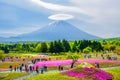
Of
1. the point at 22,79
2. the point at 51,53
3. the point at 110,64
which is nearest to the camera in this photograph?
the point at 22,79

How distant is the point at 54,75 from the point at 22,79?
6.39 m

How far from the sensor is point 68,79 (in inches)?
2098

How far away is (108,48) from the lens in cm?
16775

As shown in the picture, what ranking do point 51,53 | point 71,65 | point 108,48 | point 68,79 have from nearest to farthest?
1. point 68,79
2. point 71,65
3. point 51,53
4. point 108,48

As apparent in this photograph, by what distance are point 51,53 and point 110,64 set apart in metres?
75.0

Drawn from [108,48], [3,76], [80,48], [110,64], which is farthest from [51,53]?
[3,76]

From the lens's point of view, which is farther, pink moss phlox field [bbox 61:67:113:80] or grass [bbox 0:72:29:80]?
grass [bbox 0:72:29:80]

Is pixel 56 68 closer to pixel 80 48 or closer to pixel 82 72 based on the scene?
pixel 82 72

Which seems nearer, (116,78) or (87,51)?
(116,78)

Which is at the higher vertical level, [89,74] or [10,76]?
[89,74]

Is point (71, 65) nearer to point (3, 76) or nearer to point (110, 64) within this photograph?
point (110, 64)

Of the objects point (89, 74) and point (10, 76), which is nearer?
point (89, 74)

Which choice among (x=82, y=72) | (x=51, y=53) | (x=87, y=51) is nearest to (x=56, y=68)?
(x=82, y=72)

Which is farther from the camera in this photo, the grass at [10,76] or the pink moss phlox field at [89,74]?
the grass at [10,76]
